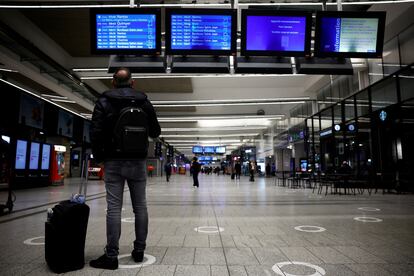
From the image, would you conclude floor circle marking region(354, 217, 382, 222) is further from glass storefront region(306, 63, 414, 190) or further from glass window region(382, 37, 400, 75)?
glass window region(382, 37, 400, 75)

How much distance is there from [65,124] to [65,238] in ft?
54.3

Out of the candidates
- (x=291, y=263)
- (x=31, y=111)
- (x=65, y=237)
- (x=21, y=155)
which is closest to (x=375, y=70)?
(x=291, y=263)

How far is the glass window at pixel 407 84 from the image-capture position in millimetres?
9836

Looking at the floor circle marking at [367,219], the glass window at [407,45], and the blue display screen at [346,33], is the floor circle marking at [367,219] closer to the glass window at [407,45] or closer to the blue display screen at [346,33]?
the blue display screen at [346,33]

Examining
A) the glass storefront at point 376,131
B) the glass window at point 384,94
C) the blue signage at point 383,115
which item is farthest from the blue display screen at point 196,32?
the blue signage at point 383,115

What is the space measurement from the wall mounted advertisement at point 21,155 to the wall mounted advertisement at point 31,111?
2.87 ft

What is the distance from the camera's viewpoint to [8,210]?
6082 millimetres

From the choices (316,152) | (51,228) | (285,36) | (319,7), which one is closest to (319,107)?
(316,152)

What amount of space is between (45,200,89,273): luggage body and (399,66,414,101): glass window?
10.7 m

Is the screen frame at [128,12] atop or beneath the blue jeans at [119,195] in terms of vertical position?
atop

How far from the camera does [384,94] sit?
11688 mm

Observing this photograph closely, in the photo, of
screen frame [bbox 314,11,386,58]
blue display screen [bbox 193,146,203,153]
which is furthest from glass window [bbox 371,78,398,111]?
blue display screen [bbox 193,146,203,153]

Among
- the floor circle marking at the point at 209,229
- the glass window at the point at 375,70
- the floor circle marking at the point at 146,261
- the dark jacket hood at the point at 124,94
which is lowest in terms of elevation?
the floor circle marking at the point at 209,229

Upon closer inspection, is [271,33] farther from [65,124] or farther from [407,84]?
[65,124]
